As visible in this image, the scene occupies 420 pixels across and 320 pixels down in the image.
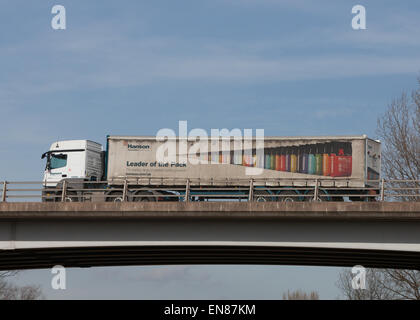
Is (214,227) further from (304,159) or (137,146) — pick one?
(137,146)

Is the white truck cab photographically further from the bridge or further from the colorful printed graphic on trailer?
the bridge

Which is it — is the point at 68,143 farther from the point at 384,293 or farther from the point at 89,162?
the point at 384,293

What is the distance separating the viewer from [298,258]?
1121 inches

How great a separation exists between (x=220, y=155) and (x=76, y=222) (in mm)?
10663

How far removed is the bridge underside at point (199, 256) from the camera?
24.7 meters

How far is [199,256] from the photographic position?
92.6 feet

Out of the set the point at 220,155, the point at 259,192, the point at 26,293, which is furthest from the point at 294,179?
the point at 26,293

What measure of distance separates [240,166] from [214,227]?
32.5 ft

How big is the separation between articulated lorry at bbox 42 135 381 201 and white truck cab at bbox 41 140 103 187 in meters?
0.38

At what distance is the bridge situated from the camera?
22375mm

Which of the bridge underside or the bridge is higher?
the bridge

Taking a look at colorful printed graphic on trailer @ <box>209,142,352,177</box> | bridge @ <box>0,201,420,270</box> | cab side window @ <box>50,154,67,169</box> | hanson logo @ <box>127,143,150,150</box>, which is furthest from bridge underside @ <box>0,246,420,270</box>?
hanson logo @ <box>127,143,150,150</box>

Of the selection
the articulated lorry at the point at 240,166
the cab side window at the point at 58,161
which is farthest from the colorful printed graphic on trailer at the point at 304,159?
the cab side window at the point at 58,161

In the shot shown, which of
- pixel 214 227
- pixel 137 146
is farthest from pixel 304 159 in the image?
pixel 214 227
